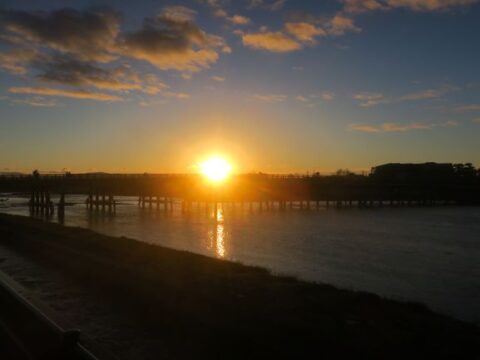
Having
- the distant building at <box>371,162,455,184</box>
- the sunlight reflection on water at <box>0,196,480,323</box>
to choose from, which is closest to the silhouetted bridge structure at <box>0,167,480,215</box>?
the distant building at <box>371,162,455,184</box>

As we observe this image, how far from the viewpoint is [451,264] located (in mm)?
25625

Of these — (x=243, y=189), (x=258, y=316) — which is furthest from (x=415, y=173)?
(x=258, y=316)

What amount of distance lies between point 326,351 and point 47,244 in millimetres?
19608

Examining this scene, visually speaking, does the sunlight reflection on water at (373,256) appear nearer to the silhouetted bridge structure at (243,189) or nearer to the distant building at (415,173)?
the silhouetted bridge structure at (243,189)

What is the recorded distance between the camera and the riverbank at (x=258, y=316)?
27.6ft

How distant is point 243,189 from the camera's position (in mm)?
104375

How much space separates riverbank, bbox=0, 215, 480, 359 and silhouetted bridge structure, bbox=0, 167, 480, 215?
2249 inches

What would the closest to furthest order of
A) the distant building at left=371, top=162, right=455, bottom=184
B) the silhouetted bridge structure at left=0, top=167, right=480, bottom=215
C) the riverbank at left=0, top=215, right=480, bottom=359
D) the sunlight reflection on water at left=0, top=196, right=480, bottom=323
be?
the riverbank at left=0, top=215, right=480, bottom=359
the sunlight reflection on water at left=0, top=196, right=480, bottom=323
the silhouetted bridge structure at left=0, top=167, right=480, bottom=215
the distant building at left=371, top=162, right=455, bottom=184

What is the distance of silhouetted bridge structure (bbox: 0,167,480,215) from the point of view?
79188mm

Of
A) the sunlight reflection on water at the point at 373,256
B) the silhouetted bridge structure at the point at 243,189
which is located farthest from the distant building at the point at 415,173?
the sunlight reflection on water at the point at 373,256

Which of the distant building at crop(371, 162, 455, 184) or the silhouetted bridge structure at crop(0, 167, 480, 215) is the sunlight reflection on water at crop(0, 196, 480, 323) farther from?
the distant building at crop(371, 162, 455, 184)

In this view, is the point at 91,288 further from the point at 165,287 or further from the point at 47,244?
the point at 47,244

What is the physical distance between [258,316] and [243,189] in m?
94.3

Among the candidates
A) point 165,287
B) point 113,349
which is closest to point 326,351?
point 113,349
